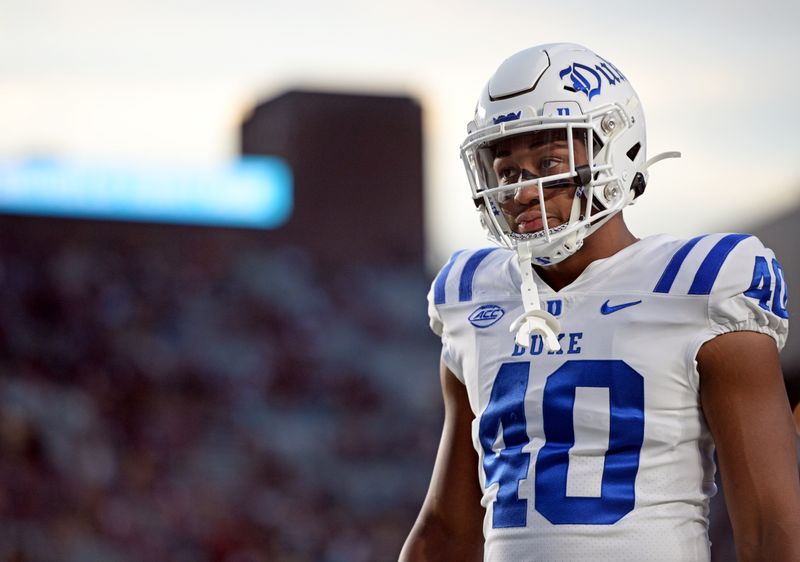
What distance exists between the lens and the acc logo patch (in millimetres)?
1957

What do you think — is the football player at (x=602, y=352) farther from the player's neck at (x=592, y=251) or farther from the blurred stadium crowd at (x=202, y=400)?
the blurred stadium crowd at (x=202, y=400)

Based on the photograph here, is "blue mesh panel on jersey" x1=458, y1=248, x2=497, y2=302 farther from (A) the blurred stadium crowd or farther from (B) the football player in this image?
(A) the blurred stadium crowd

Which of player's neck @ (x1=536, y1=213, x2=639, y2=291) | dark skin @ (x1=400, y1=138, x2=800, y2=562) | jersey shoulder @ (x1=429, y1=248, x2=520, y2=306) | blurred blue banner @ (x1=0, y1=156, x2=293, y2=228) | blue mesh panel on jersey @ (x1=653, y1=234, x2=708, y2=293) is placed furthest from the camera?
blurred blue banner @ (x1=0, y1=156, x2=293, y2=228)

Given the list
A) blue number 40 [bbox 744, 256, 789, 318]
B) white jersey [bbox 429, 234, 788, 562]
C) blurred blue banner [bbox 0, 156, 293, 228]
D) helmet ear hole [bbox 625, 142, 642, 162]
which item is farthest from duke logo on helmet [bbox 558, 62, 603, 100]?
blurred blue banner [bbox 0, 156, 293, 228]

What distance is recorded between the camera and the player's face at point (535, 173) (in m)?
1.83

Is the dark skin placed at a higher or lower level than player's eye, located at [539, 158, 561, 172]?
lower

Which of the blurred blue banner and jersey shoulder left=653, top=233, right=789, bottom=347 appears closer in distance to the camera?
jersey shoulder left=653, top=233, right=789, bottom=347

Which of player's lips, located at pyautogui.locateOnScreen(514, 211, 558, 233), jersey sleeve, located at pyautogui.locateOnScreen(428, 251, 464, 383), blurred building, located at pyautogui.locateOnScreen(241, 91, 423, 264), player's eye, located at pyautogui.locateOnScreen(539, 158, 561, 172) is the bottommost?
blurred building, located at pyautogui.locateOnScreen(241, 91, 423, 264)

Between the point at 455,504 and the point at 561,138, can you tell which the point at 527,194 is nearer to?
the point at 561,138

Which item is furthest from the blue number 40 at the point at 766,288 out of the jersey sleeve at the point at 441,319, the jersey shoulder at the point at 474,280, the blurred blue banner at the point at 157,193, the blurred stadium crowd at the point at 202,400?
the blurred blue banner at the point at 157,193

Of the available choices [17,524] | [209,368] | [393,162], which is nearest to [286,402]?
[209,368]

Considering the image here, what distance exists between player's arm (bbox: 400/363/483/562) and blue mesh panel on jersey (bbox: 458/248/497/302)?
0.43 ft

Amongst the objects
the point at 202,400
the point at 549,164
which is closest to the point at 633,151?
the point at 549,164

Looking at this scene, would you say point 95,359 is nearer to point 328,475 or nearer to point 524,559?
point 328,475
